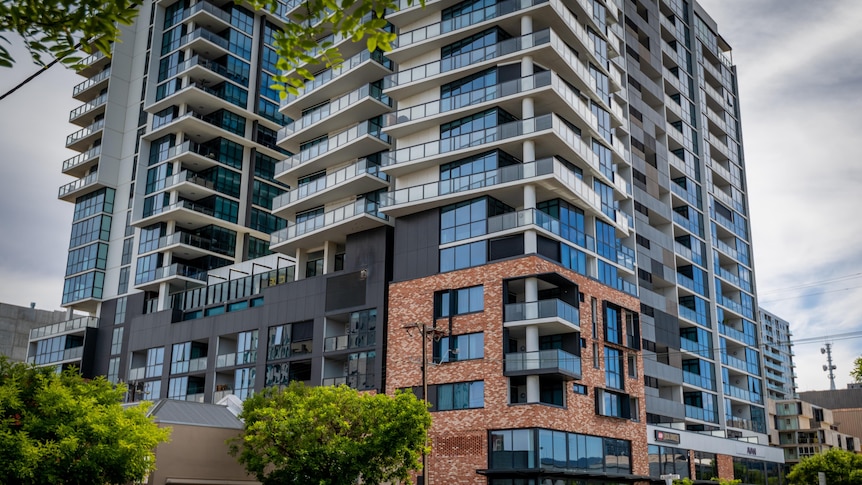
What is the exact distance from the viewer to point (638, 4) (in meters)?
87.4

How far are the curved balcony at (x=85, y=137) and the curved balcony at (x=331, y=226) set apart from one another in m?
35.0

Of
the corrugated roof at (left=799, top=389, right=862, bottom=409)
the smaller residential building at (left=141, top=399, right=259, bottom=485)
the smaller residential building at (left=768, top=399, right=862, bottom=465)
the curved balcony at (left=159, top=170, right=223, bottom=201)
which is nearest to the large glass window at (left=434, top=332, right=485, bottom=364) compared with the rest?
the smaller residential building at (left=141, top=399, right=259, bottom=485)

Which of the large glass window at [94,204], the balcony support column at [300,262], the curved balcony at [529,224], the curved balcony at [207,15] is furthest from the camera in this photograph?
the large glass window at [94,204]

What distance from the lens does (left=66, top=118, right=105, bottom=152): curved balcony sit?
95.2m

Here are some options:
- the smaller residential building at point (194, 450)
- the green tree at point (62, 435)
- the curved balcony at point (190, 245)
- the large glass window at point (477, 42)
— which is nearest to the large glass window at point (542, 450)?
the smaller residential building at point (194, 450)

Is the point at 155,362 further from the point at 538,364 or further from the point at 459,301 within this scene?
the point at 538,364

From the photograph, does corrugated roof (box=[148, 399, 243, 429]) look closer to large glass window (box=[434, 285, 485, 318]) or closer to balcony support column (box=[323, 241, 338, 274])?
large glass window (box=[434, 285, 485, 318])

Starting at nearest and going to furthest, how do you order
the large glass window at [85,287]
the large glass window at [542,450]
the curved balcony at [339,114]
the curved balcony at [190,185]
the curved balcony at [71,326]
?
the large glass window at [542,450] < the curved balcony at [339,114] < the curved balcony at [190,185] < the curved balcony at [71,326] < the large glass window at [85,287]

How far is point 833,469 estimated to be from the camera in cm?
7506

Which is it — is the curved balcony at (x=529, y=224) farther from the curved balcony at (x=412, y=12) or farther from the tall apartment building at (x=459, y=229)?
the curved balcony at (x=412, y=12)

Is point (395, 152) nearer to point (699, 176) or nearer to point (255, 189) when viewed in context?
point (255, 189)

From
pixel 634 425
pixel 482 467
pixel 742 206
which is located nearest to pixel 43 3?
pixel 482 467

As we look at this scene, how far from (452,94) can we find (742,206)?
164ft

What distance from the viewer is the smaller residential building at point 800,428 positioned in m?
132
